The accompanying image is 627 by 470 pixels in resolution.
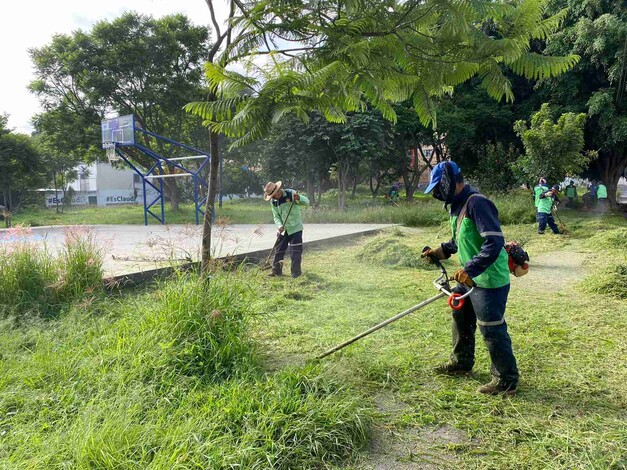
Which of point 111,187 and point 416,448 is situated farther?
point 111,187

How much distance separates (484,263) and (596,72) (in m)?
19.8

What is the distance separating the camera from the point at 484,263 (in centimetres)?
287

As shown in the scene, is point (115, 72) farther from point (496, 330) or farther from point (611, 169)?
point (611, 169)

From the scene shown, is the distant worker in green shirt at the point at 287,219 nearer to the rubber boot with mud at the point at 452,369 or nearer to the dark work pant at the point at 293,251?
the dark work pant at the point at 293,251

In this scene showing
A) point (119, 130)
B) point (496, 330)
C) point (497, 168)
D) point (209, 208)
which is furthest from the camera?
point (497, 168)

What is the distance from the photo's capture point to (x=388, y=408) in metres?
2.91

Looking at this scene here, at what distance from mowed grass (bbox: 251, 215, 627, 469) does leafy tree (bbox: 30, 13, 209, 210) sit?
17.1 meters

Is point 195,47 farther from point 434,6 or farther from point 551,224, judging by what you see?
point 434,6

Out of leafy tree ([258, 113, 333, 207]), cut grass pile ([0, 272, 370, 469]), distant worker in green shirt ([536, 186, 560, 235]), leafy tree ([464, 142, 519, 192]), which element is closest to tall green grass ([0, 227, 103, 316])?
cut grass pile ([0, 272, 370, 469])

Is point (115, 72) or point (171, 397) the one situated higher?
point (115, 72)

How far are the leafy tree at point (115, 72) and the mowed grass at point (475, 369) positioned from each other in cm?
1708

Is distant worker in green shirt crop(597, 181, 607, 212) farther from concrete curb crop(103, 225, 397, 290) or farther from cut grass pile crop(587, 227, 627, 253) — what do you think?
concrete curb crop(103, 225, 397, 290)

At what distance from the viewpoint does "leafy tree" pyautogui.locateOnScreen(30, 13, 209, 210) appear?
1967 centimetres

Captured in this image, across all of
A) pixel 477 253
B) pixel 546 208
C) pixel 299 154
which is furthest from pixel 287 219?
pixel 299 154
